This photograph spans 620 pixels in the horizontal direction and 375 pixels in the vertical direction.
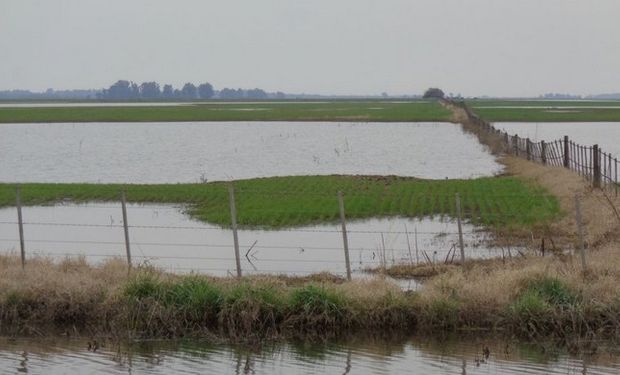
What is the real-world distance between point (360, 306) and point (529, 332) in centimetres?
254

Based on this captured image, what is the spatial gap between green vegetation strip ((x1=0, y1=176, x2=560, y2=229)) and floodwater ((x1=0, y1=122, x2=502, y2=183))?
17.6 ft

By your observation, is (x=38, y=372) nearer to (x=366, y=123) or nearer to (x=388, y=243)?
(x=388, y=243)

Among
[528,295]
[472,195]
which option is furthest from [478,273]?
[472,195]

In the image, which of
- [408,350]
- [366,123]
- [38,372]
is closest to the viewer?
[38,372]

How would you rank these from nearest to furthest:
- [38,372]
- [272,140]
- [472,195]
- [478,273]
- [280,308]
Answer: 1. [38,372]
2. [280,308]
3. [478,273]
4. [472,195]
5. [272,140]

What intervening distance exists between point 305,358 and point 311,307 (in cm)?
141

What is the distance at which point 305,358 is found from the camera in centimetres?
1327

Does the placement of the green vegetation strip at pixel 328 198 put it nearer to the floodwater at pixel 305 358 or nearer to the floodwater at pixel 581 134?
the floodwater at pixel 305 358

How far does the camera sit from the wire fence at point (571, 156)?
3077 cm

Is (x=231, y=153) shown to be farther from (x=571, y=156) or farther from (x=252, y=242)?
(x=252, y=242)

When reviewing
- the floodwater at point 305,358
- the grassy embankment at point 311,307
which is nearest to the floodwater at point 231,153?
the grassy embankment at point 311,307

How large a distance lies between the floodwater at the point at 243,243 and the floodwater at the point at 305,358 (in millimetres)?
3702

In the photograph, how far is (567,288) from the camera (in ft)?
48.3

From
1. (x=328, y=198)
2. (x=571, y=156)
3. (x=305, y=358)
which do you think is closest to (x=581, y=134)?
(x=571, y=156)
